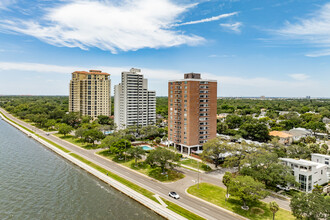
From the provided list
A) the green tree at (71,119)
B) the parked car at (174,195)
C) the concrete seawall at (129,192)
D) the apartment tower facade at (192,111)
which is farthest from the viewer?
the green tree at (71,119)

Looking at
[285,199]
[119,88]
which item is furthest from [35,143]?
[285,199]

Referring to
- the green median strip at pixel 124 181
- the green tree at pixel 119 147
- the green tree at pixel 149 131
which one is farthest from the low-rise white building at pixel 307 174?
the green tree at pixel 149 131

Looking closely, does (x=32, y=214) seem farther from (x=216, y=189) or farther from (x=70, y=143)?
(x=70, y=143)

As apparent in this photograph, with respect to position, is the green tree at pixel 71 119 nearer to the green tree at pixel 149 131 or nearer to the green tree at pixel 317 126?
the green tree at pixel 149 131

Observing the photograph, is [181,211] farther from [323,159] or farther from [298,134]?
[298,134]

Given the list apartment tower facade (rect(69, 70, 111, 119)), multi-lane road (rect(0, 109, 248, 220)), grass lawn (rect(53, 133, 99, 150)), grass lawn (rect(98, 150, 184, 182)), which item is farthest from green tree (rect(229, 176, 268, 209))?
apartment tower facade (rect(69, 70, 111, 119))

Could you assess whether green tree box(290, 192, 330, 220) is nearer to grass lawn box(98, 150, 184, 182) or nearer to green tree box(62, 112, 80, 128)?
grass lawn box(98, 150, 184, 182)
